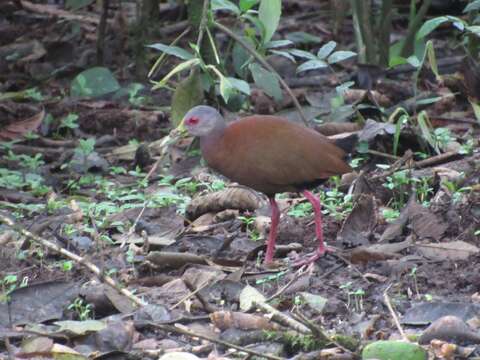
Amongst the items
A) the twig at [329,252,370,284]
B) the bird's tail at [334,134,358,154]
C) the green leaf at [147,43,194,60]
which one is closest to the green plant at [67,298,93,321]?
the twig at [329,252,370,284]

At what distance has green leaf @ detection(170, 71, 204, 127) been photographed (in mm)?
6836

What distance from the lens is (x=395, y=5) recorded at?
33.6ft

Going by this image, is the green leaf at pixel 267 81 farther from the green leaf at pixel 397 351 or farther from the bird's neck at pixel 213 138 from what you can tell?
the green leaf at pixel 397 351

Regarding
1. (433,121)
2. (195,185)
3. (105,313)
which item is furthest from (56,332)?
(433,121)

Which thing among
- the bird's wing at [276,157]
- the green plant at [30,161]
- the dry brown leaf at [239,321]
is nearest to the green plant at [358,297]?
the dry brown leaf at [239,321]

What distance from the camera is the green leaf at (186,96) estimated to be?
269 inches

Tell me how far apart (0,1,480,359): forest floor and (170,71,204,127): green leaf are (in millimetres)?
436

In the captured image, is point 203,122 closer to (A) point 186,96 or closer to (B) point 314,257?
(B) point 314,257

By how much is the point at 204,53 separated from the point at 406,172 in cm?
179

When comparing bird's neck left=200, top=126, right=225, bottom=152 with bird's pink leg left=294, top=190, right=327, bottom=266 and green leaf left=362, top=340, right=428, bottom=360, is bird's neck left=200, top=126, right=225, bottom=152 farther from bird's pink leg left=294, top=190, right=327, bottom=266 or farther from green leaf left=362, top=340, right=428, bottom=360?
green leaf left=362, top=340, right=428, bottom=360

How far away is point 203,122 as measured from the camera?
5.61 m

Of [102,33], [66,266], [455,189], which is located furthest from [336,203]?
[102,33]

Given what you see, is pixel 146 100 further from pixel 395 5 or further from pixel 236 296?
pixel 236 296

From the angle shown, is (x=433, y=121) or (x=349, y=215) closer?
(x=349, y=215)
